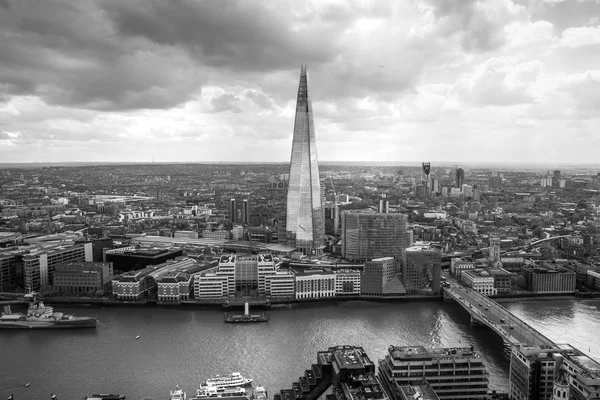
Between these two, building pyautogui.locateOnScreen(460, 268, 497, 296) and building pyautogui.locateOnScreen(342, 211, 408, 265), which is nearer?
building pyautogui.locateOnScreen(460, 268, 497, 296)

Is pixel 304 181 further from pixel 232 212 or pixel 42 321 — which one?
pixel 42 321

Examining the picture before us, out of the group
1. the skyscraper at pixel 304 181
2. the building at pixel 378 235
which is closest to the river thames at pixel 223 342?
the building at pixel 378 235

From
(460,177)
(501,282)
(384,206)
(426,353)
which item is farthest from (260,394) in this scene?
(460,177)

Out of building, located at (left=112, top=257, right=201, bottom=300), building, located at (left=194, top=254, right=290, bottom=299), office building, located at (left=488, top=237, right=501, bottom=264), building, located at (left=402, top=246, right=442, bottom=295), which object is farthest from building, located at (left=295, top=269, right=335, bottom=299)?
office building, located at (left=488, top=237, right=501, bottom=264)

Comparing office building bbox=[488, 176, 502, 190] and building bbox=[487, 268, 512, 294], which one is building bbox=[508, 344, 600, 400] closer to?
building bbox=[487, 268, 512, 294]

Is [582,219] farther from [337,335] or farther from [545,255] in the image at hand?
[337,335]

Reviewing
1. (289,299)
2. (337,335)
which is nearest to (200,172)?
(289,299)
